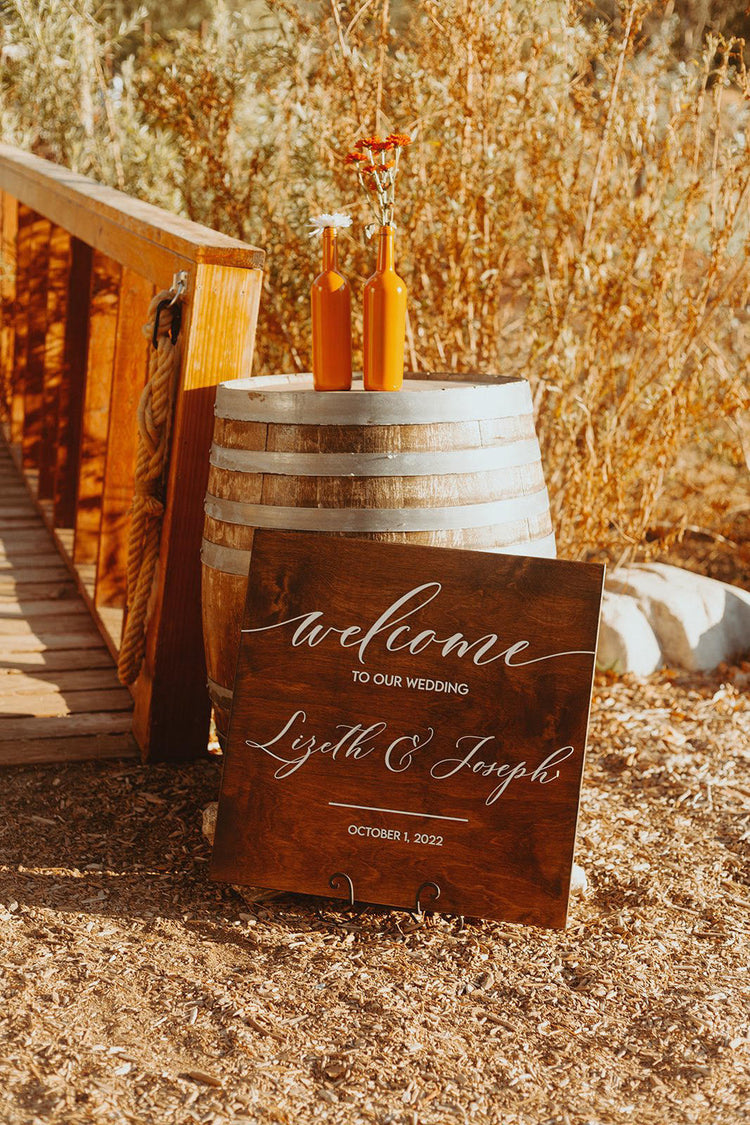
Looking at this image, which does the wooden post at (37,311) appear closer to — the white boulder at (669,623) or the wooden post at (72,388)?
the wooden post at (72,388)

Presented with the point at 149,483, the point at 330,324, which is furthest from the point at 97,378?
the point at 330,324

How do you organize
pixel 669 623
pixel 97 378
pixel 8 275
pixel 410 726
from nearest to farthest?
pixel 410 726
pixel 97 378
pixel 669 623
pixel 8 275

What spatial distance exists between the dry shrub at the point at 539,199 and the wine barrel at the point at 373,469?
53.5 inches

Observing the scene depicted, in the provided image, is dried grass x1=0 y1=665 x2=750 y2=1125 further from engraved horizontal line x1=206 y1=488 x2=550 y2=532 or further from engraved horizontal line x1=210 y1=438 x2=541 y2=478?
engraved horizontal line x1=210 y1=438 x2=541 y2=478

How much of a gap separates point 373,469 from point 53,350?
2.51 m

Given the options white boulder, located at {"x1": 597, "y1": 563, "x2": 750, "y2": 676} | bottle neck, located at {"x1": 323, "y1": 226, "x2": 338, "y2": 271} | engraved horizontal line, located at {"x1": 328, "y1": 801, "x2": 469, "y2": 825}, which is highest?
bottle neck, located at {"x1": 323, "y1": 226, "x2": 338, "y2": 271}

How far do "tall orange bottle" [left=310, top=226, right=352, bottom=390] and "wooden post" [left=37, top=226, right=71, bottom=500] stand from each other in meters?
2.04

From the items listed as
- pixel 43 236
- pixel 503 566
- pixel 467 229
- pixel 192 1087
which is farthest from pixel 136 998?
pixel 43 236

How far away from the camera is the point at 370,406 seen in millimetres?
2176

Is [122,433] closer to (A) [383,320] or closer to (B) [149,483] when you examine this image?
(B) [149,483]

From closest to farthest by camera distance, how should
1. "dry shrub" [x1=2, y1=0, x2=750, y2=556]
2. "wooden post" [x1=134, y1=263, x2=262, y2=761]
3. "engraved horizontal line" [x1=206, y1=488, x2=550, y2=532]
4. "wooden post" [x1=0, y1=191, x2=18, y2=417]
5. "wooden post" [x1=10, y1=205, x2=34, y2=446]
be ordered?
1. "engraved horizontal line" [x1=206, y1=488, x2=550, y2=532]
2. "wooden post" [x1=134, y1=263, x2=262, y2=761]
3. "dry shrub" [x1=2, y1=0, x2=750, y2=556]
4. "wooden post" [x1=10, y1=205, x2=34, y2=446]
5. "wooden post" [x1=0, y1=191, x2=18, y2=417]

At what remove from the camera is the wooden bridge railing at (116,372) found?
2.54 metres

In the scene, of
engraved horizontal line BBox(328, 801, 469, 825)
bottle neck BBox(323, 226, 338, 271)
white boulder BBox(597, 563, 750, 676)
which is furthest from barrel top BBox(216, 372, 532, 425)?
white boulder BBox(597, 563, 750, 676)

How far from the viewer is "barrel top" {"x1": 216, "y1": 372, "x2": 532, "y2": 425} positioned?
7.14 feet
